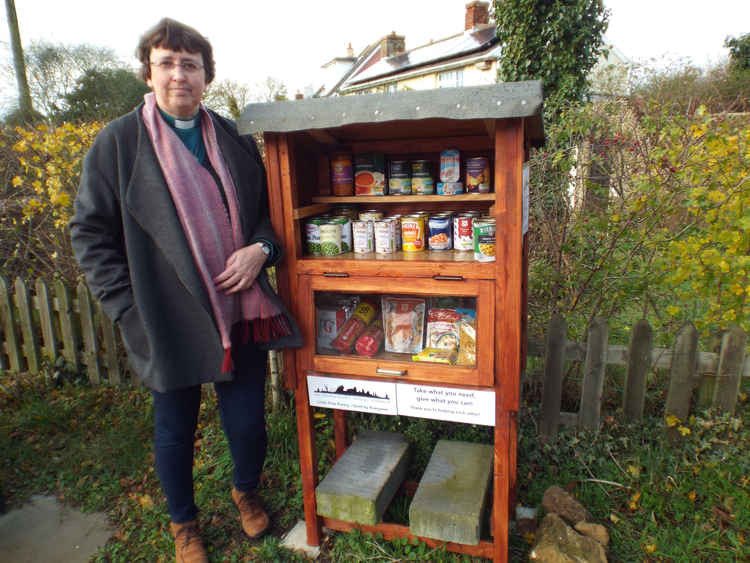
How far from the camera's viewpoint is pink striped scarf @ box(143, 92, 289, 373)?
5.90 feet

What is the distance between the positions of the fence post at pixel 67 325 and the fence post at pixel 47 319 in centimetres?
7

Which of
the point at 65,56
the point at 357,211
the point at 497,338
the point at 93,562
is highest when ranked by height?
the point at 65,56

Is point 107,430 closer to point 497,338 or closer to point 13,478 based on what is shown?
point 13,478

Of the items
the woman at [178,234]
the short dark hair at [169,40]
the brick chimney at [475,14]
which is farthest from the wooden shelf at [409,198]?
the brick chimney at [475,14]

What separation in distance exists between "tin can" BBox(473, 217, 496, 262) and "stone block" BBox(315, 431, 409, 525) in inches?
45.7

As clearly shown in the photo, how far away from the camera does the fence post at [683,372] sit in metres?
2.77

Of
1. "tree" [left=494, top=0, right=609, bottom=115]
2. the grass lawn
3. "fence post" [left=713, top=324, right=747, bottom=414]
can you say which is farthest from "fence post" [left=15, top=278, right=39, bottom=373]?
"tree" [left=494, top=0, right=609, bottom=115]

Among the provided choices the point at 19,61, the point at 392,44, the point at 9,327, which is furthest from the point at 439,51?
the point at 9,327

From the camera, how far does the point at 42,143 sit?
3.59 m

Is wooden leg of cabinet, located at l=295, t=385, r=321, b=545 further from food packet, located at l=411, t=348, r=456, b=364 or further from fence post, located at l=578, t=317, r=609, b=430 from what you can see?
fence post, located at l=578, t=317, r=609, b=430

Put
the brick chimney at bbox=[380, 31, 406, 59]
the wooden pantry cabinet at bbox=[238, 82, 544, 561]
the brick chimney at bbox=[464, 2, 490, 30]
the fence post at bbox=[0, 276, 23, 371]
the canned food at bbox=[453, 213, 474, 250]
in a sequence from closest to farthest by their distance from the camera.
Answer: the wooden pantry cabinet at bbox=[238, 82, 544, 561] → the canned food at bbox=[453, 213, 474, 250] → the fence post at bbox=[0, 276, 23, 371] → the brick chimney at bbox=[464, 2, 490, 30] → the brick chimney at bbox=[380, 31, 406, 59]

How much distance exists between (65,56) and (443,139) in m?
16.4

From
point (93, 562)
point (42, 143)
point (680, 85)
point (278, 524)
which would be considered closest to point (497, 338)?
point (278, 524)

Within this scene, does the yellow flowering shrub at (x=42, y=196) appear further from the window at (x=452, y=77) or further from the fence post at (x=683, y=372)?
the window at (x=452, y=77)
